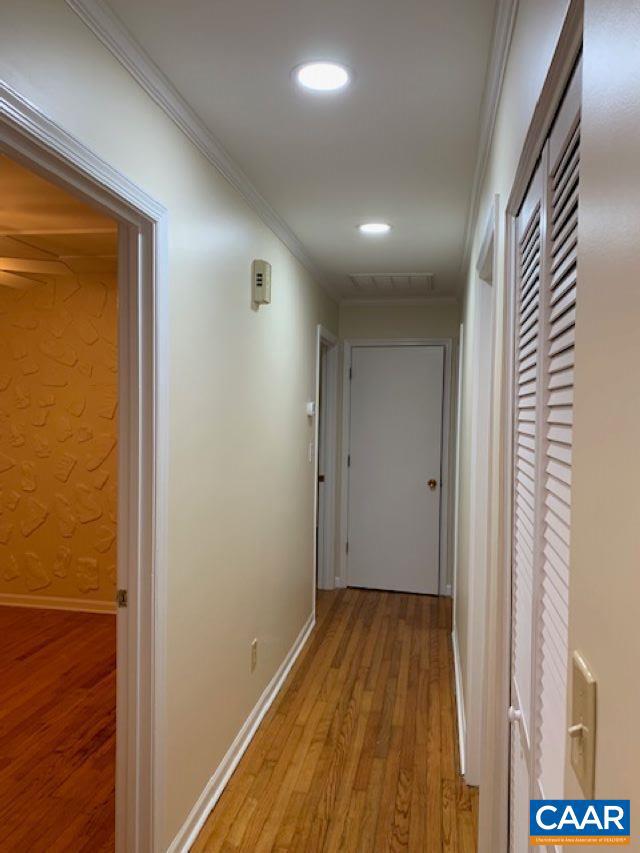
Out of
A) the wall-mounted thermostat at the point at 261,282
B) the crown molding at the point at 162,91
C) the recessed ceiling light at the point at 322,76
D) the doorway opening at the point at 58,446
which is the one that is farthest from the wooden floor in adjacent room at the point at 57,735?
the recessed ceiling light at the point at 322,76

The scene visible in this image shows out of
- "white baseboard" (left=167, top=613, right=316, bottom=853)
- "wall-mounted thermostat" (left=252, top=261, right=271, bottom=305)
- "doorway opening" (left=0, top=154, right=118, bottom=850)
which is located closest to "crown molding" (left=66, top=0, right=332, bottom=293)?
"wall-mounted thermostat" (left=252, top=261, right=271, bottom=305)

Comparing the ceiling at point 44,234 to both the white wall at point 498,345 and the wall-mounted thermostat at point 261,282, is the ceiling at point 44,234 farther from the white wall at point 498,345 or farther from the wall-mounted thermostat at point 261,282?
the white wall at point 498,345

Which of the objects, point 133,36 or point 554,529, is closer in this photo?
point 554,529

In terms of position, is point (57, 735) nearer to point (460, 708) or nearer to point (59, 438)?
point (460, 708)

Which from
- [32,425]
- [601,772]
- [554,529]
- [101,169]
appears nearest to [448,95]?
[101,169]

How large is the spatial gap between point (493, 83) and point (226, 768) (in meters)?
2.54

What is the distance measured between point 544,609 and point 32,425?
13.9ft

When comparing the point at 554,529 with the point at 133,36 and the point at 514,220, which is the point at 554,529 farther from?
the point at 133,36

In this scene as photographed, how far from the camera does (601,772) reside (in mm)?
654

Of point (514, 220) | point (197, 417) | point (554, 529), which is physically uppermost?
point (514, 220)

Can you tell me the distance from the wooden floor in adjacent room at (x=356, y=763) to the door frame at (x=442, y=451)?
1.08 metres

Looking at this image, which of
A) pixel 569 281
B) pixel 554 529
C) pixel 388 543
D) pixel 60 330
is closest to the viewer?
pixel 569 281

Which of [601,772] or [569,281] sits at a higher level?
[569,281]

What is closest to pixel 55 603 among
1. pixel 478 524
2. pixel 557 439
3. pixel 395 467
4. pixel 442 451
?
pixel 395 467
